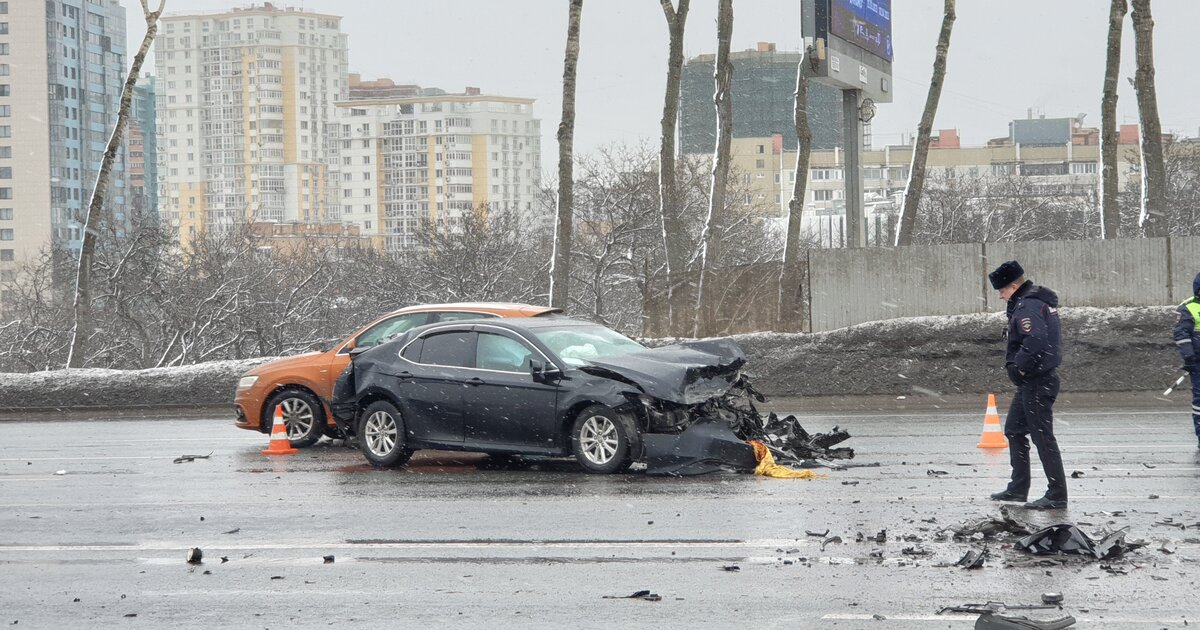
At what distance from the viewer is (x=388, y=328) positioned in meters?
15.2

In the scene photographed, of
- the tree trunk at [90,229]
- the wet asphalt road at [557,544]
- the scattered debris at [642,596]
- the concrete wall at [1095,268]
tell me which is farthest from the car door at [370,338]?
the tree trunk at [90,229]

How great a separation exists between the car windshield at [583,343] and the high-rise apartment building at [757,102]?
128 meters

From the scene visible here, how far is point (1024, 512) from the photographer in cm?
936

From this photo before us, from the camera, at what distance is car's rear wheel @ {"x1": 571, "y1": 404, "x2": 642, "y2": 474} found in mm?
11703

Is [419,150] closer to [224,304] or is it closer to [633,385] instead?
[224,304]

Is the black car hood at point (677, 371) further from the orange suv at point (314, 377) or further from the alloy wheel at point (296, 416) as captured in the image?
the alloy wheel at point (296, 416)

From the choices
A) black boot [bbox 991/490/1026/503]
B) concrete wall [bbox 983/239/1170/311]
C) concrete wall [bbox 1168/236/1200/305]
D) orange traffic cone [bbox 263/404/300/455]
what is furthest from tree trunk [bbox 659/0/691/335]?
black boot [bbox 991/490/1026/503]

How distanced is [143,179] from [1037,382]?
19481cm

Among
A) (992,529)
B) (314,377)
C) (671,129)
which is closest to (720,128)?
(671,129)

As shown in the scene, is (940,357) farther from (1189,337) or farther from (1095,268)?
(1189,337)

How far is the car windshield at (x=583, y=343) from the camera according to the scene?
1238 centimetres

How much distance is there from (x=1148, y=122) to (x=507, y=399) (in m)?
20.0

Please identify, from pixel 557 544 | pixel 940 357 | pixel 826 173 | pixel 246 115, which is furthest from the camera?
pixel 246 115

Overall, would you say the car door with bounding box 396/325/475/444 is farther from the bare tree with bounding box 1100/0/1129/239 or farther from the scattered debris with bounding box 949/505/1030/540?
the bare tree with bounding box 1100/0/1129/239
